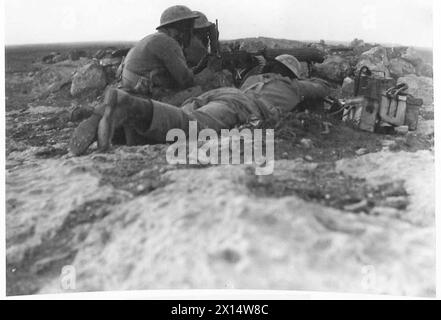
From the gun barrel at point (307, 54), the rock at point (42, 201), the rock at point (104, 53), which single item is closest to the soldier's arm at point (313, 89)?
the gun barrel at point (307, 54)

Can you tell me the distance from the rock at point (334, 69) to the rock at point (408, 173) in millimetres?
1380

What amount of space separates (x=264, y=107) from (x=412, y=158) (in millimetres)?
1805

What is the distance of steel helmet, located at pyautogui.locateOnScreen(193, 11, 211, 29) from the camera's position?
875cm

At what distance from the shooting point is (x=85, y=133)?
7949mm

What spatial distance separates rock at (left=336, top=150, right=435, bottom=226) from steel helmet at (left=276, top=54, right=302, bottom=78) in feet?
4.84

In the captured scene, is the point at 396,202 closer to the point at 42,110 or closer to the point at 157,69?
the point at 157,69

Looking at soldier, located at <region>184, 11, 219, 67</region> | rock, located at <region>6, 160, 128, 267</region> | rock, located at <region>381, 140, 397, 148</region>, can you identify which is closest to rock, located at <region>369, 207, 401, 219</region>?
rock, located at <region>381, 140, 397, 148</region>

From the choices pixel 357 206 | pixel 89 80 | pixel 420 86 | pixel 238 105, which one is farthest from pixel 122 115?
pixel 420 86

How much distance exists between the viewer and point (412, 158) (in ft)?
26.1

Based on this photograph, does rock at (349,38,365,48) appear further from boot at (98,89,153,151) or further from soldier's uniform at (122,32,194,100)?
boot at (98,89,153,151)

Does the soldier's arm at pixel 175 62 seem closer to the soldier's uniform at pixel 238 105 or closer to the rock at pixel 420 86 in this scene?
the soldier's uniform at pixel 238 105

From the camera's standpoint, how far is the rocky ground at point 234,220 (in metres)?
7.04

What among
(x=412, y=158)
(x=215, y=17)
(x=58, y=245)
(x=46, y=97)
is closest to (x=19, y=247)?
(x=58, y=245)
